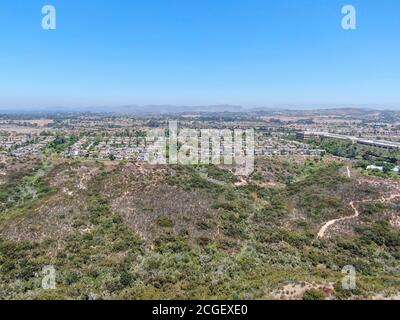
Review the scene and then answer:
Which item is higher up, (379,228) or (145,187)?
(145,187)

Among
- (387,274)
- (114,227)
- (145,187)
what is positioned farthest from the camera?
(145,187)

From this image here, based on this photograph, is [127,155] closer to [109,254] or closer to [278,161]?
[278,161]

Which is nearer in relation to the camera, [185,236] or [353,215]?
[185,236]

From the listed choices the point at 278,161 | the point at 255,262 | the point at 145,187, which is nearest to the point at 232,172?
the point at 278,161

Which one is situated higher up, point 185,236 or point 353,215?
point 353,215

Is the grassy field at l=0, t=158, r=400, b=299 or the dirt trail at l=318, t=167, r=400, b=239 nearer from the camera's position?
the grassy field at l=0, t=158, r=400, b=299

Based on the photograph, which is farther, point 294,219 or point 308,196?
point 308,196

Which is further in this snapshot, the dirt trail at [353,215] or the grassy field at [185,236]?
the dirt trail at [353,215]
